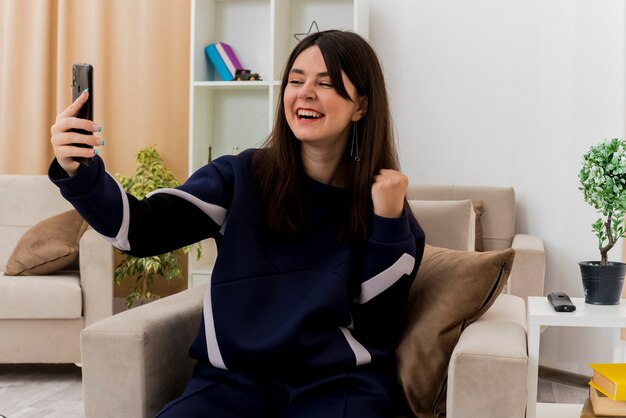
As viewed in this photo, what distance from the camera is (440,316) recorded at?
1.72 meters

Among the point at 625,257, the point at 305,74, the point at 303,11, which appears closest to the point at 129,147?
the point at 303,11

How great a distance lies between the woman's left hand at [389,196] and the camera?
1.62 meters

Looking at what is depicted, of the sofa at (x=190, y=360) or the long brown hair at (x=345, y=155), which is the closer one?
the sofa at (x=190, y=360)

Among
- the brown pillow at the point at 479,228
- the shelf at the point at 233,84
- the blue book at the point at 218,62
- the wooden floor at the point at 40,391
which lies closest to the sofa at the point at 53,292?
the wooden floor at the point at 40,391

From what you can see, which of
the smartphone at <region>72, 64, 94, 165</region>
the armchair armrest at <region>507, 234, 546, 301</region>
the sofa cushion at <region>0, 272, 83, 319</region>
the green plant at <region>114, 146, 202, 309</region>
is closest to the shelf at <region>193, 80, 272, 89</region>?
the green plant at <region>114, 146, 202, 309</region>

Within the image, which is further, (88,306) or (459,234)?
(88,306)

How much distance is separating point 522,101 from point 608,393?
6.79 ft

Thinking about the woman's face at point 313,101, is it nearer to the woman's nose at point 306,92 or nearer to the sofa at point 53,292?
the woman's nose at point 306,92

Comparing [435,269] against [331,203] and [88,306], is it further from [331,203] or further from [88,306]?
[88,306]

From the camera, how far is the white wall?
344 cm

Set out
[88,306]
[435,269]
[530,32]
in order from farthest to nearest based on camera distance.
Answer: [530,32]
[88,306]
[435,269]

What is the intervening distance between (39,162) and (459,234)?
2.92 m

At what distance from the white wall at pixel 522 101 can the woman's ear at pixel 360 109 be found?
1.92 metres

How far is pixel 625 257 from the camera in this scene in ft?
10.7
